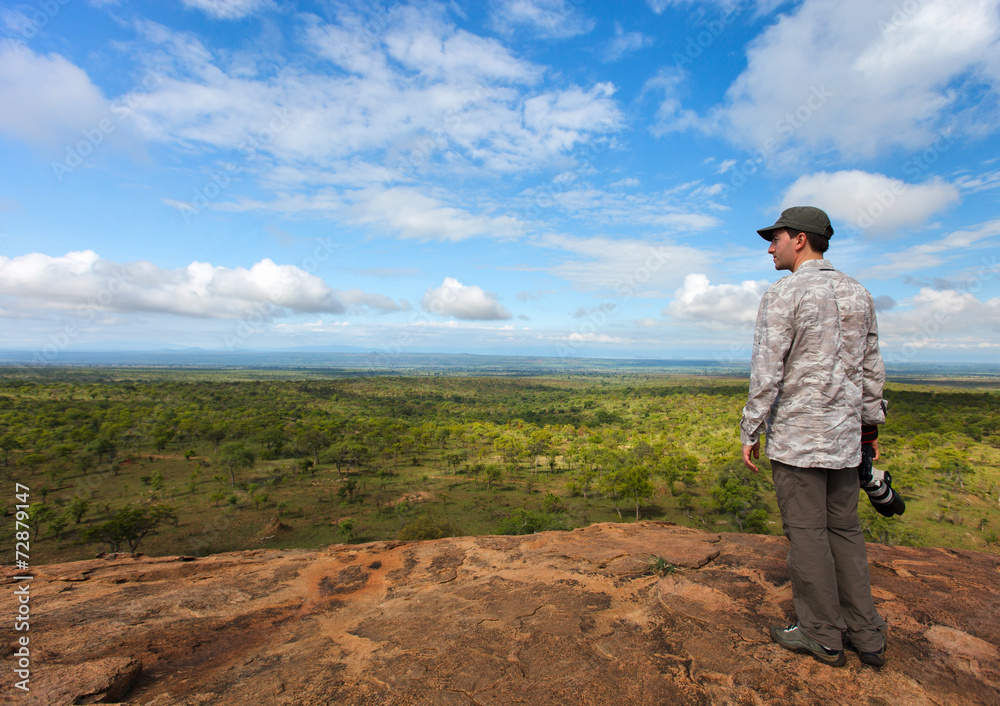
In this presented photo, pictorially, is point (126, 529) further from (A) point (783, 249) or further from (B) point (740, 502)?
(B) point (740, 502)

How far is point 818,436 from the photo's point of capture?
3.13 m

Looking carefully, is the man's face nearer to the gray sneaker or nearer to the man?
the man

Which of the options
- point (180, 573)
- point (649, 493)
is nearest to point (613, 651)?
point (180, 573)

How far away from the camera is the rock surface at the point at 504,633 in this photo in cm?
280

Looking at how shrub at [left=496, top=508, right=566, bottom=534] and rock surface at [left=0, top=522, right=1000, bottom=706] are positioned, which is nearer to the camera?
rock surface at [left=0, top=522, right=1000, bottom=706]

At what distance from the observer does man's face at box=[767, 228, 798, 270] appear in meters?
3.57

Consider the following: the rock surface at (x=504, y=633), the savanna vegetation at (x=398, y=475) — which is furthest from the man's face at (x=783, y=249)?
the savanna vegetation at (x=398, y=475)

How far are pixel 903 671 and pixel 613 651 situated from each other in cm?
191

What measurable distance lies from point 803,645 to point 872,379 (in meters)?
2.08

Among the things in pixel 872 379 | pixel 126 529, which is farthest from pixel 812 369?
pixel 126 529

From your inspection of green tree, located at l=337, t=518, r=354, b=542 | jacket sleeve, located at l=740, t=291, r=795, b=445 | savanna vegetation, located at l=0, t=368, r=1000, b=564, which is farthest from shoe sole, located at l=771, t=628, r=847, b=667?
green tree, located at l=337, t=518, r=354, b=542

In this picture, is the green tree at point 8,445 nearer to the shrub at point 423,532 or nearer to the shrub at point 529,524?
the shrub at point 423,532

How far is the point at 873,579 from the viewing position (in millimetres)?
4578

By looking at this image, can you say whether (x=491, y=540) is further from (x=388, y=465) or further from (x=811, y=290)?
(x=388, y=465)
